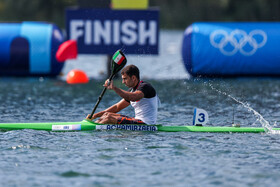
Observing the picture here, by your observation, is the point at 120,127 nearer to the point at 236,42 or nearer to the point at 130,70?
the point at 130,70

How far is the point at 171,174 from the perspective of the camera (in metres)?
7.43

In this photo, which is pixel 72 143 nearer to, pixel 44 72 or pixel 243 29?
pixel 44 72

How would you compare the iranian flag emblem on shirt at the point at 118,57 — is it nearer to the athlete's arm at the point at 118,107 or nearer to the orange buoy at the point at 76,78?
the athlete's arm at the point at 118,107

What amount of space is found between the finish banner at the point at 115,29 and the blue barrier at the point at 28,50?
2.50 ft

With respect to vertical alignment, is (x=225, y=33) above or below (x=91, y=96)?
above

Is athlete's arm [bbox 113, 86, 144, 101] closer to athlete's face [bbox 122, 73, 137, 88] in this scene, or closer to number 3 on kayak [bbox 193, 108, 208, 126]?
athlete's face [bbox 122, 73, 137, 88]

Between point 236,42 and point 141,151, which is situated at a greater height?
point 236,42

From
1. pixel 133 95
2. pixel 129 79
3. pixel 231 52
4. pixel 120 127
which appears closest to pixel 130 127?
pixel 120 127

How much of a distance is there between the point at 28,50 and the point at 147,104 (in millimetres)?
9452

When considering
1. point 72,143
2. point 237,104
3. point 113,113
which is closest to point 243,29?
point 237,104

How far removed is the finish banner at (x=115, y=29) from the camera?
18594 mm

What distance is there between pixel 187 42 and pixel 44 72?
4900 mm

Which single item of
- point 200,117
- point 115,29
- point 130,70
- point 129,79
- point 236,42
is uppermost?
point 115,29

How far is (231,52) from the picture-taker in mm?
18609
